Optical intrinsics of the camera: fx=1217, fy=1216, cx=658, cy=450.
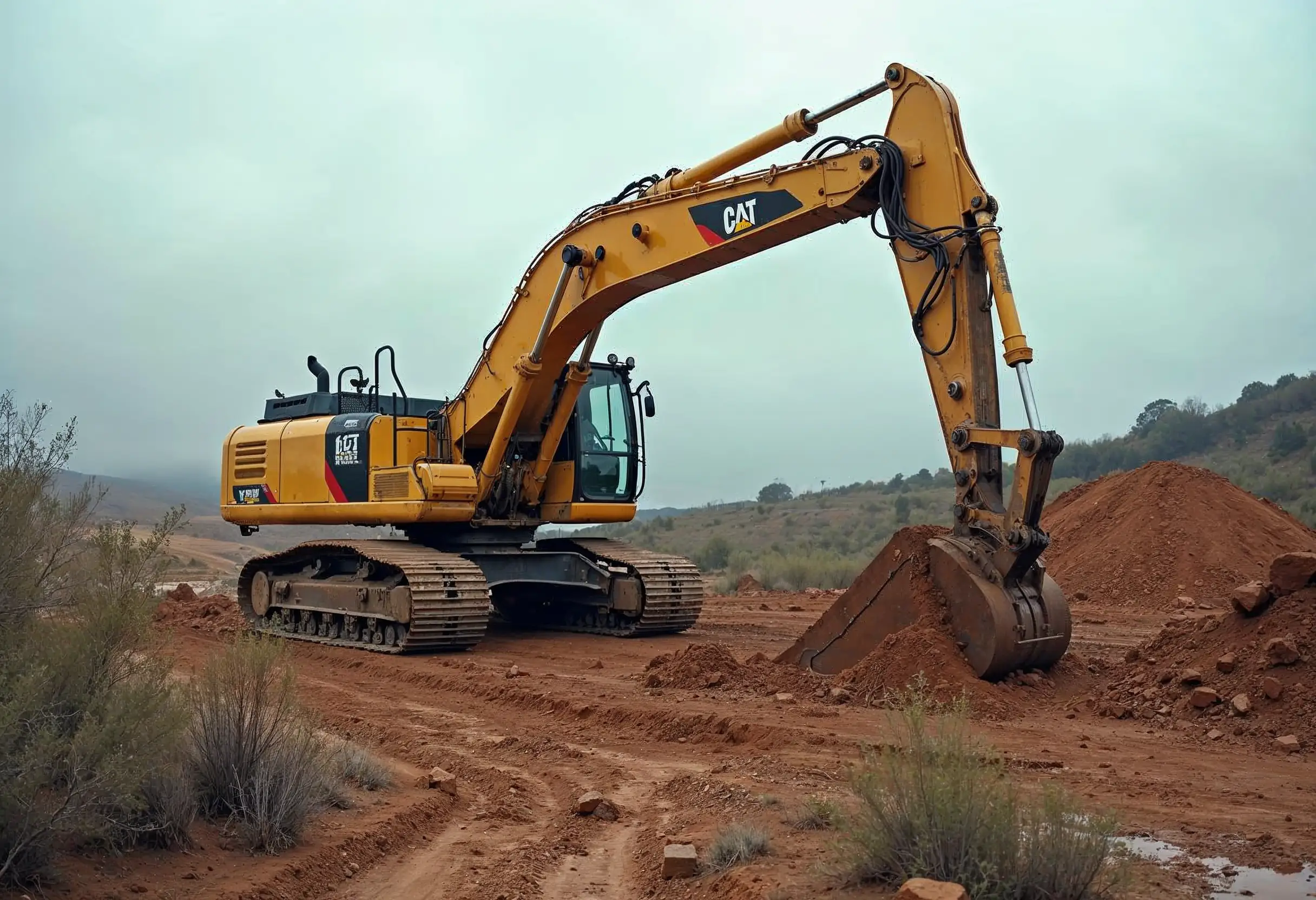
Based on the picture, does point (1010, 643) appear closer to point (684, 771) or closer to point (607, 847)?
point (684, 771)

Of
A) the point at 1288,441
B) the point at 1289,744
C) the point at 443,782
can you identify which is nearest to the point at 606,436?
the point at 443,782

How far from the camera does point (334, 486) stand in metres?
15.1

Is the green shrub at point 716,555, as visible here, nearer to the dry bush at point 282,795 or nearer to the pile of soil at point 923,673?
the pile of soil at point 923,673

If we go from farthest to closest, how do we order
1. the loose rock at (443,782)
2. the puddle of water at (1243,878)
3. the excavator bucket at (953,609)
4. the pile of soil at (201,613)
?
1. the pile of soil at (201,613)
2. the excavator bucket at (953,609)
3. the loose rock at (443,782)
4. the puddle of water at (1243,878)

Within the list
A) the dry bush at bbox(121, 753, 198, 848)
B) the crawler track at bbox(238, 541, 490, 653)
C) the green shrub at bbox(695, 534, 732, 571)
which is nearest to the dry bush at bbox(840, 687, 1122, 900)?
the dry bush at bbox(121, 753, 198, 848)

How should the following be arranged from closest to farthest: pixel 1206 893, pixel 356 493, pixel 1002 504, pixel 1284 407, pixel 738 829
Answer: pixel 1206 893
pixel 738 829
pixel 1002 504
pixel 356 493
pixel 1284 407

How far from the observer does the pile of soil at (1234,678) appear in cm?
798

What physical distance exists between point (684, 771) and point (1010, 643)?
2836 millimetres

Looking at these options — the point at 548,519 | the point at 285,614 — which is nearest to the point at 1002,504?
the point at 548,519

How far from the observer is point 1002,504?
9.62m

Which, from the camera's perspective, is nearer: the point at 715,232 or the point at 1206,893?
the point at 1206,893

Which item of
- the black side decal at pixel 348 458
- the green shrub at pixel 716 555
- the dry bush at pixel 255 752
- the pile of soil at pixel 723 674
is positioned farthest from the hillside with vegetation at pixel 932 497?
the dry bush at pixel 255 752

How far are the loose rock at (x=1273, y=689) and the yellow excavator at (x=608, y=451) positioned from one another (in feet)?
5.30

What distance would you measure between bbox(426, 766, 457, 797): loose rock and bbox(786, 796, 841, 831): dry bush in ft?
7.52
